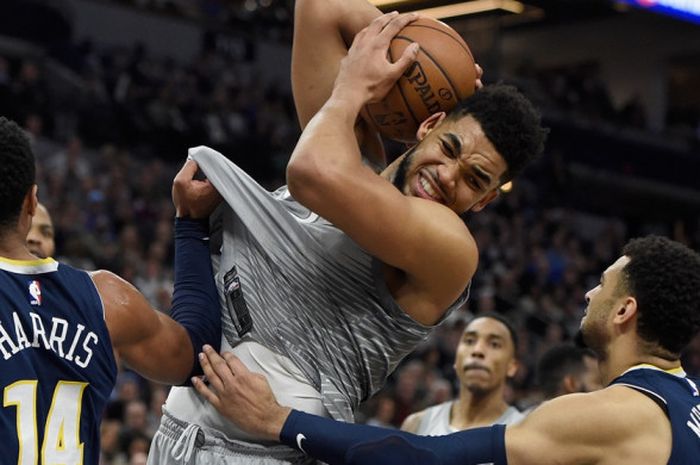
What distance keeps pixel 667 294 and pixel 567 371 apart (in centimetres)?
305

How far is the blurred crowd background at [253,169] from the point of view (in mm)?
10602

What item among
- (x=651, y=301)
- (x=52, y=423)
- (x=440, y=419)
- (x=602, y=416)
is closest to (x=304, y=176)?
(x=52, y=423)

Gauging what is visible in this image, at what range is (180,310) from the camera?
318cm

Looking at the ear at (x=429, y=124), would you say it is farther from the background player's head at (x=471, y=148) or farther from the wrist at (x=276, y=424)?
the wrist at (x=276, y=424)

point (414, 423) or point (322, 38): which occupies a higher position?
point (322, 38)

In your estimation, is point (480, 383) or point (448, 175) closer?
point (448, 175)

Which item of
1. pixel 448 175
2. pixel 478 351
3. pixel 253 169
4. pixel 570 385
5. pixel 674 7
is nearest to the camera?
pixel 448 175

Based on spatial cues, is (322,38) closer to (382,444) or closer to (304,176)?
(304,176)

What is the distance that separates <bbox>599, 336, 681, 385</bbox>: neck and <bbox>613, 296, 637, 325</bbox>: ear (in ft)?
0.20

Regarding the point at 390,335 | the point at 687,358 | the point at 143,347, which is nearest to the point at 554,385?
the point at 390,335

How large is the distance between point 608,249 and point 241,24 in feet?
20.9

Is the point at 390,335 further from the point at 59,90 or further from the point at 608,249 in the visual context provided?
the point at 608,249

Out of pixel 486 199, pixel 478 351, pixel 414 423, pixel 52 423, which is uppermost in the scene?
pixel 486 199

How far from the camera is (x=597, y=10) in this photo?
2097 cm
